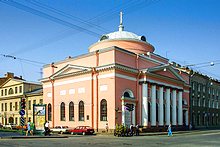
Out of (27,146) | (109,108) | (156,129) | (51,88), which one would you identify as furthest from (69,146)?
(51,88)

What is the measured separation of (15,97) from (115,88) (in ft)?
120

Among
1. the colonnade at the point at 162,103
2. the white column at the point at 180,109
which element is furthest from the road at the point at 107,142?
the white column at the point at 180,109

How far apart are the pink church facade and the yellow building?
15395mm

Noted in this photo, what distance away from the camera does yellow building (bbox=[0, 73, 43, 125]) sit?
222 feet

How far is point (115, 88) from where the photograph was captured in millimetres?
42375

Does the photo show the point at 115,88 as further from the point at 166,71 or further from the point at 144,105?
the point at 166,71

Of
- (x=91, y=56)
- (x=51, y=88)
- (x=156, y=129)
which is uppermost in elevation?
(x=91, y=56)

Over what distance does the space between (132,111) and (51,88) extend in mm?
15722

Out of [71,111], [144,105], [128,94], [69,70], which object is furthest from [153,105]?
[69,70]

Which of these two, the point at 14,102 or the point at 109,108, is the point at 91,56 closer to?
the point at 109,108

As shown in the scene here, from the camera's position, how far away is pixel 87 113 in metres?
45.2

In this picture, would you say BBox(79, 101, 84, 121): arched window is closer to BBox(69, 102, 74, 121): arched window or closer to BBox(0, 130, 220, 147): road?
BBox(69, 102, 74, 121): arched window

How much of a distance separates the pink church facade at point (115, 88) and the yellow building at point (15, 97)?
50.5ft

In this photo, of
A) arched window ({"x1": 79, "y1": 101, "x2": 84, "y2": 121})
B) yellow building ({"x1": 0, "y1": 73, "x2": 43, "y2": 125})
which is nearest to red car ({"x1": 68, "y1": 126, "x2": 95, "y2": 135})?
arched window ({"x1": 79, "y1": 101, "x2": 84, "y2": 121})
